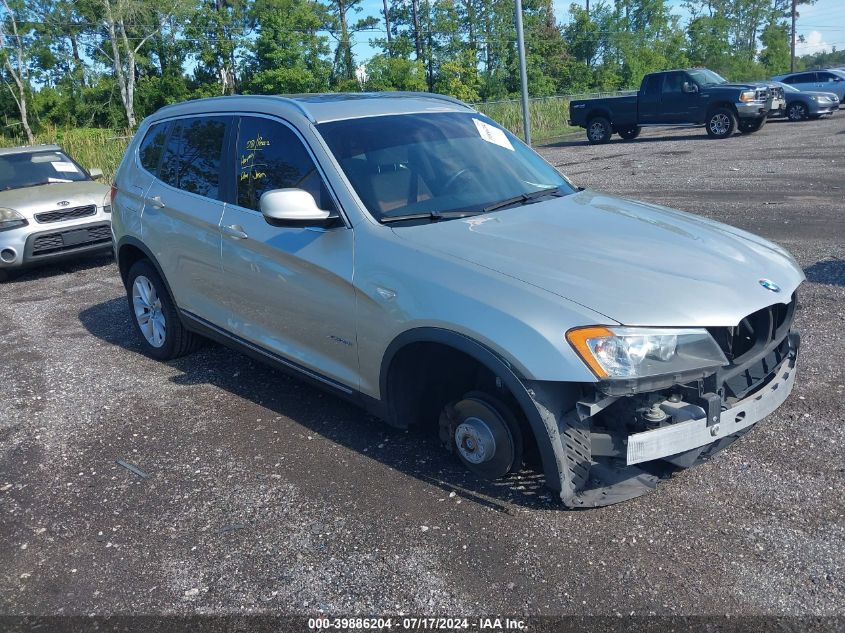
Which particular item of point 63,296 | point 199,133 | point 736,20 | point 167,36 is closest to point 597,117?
point 63,296

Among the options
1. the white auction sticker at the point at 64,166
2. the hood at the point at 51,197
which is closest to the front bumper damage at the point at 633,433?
the hood at the point at 51,197

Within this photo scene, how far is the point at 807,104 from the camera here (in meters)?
27.0

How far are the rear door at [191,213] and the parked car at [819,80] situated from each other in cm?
3097

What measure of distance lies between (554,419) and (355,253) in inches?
53.5

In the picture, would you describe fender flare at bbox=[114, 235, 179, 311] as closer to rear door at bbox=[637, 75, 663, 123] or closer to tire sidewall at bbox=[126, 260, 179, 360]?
tire sidewall at bbox=[126, 260, 179, 360]

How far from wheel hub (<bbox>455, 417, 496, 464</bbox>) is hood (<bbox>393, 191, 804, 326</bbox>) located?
Answer: 0.74m

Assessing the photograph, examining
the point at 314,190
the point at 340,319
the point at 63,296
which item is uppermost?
the point at 314,190

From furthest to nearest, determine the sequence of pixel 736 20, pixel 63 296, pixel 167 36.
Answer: pixel 736 20 → pixel 167 36 → pixel 63 296

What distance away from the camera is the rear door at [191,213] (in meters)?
5.14

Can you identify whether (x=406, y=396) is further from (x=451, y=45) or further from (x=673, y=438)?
(x=451, y=45)

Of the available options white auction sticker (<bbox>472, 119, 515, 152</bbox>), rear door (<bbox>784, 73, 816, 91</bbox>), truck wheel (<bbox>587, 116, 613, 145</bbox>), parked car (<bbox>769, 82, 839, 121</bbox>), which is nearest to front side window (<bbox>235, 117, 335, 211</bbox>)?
white auction sticker (<bbox>472, 119, 515, 152</bbox>)

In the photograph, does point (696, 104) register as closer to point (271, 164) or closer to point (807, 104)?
point (807, 104)

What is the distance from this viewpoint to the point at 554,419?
333 cm

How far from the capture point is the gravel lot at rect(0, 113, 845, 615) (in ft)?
10.5
